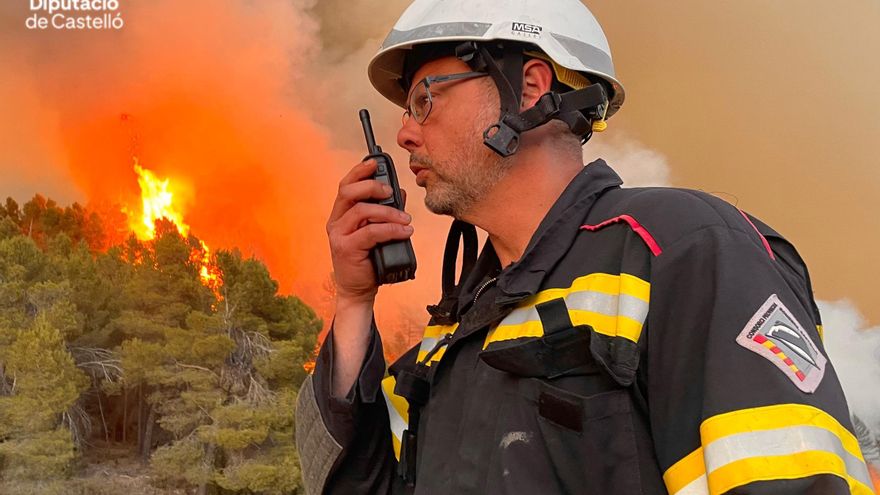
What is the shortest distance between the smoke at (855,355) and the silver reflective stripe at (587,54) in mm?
3209

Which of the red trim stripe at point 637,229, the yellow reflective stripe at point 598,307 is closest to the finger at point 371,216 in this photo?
the yellow reflective stripe at point 598,307

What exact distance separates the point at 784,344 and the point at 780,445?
15 cm

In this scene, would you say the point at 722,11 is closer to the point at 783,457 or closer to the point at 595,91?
the point at 595,91

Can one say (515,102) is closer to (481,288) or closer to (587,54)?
(587,54)

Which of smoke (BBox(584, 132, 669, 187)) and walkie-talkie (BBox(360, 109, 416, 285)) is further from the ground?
smoke (BBox(584, 132, 669, 187))

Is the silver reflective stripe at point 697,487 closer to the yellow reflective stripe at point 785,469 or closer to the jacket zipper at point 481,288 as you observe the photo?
the yellow reflective stripe at point 785,469

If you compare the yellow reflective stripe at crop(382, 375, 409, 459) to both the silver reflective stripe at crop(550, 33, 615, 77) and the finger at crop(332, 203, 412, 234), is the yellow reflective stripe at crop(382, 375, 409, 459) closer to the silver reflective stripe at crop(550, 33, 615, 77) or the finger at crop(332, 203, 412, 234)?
the finger at crop(332, 203, 412, 234)

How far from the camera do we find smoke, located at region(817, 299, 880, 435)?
4.10m

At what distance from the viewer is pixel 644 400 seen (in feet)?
3.63

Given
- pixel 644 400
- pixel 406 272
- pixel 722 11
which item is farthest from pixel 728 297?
pixel 722 11

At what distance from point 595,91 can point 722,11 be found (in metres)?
3.51

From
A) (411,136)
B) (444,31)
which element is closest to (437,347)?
(411,136)

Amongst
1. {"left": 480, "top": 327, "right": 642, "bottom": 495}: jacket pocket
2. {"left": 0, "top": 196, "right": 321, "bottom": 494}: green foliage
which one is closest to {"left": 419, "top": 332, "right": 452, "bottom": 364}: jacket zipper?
{"left": 480, "top": 327, "right": 642, "bottom": 495}: jacket pocket

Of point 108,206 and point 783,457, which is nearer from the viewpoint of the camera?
point 783,457
